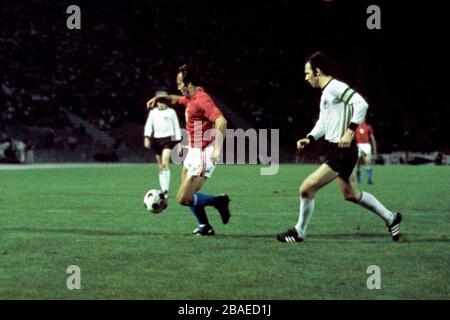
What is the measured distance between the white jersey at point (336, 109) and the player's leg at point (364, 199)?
0.57m

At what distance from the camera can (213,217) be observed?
14.4m

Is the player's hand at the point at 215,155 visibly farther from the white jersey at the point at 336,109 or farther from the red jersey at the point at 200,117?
the white jersey at the point at 336,109

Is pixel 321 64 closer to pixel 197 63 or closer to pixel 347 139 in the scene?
pixel 347 139

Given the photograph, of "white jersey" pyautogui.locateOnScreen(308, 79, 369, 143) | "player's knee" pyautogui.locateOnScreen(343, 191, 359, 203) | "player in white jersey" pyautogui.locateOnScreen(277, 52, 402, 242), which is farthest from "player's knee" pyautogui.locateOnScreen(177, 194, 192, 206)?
"player's knee" pyautogui.locateOnScreen(343, 191, 359, 203)

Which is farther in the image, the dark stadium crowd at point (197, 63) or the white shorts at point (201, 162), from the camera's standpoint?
the dark stadium crowd at point (197, 63)

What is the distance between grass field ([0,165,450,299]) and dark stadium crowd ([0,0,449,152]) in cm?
3409

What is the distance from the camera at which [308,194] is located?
10.4 meters

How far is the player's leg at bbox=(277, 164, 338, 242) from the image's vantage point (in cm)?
1031

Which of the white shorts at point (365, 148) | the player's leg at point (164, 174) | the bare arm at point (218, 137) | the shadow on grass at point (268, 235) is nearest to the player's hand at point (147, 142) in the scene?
the player's leg at point (164, 174)

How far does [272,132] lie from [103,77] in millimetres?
10909

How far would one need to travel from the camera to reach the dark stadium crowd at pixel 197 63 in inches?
1994

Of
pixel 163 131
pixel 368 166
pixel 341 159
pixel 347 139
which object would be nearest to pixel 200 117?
pixel 341 159

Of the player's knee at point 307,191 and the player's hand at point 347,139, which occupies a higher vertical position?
the player's hand at point 347,139
